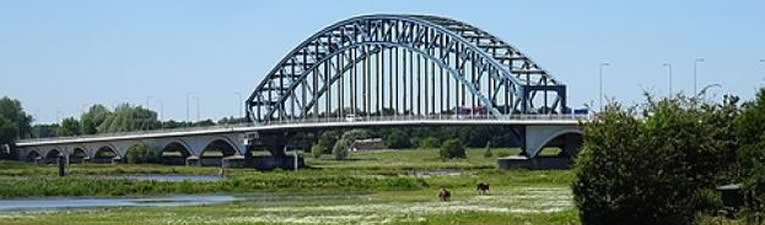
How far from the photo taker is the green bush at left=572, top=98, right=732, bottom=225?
44.2 metres

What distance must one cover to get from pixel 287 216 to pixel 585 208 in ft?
51.9

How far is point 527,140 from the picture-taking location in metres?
145

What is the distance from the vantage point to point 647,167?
145ft

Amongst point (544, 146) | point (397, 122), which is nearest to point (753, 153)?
point (544, 146)

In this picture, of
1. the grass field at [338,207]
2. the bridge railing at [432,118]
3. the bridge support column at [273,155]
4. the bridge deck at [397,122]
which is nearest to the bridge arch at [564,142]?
the bridge deck at [397,122]

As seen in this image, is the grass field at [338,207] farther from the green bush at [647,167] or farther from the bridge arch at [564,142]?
the bridge arch at [564,142]

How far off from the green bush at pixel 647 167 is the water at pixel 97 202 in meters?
32.9

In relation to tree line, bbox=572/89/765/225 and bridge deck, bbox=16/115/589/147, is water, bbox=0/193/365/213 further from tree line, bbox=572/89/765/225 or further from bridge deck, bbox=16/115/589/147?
bridge deck, bbox=16/115/589/147

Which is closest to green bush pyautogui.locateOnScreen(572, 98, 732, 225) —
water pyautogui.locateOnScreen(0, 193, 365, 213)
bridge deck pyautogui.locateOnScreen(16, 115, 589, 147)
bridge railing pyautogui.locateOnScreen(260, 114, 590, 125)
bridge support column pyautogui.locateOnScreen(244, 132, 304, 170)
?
water pyautogui.locateOnScreen(0, 193, 365, 213)

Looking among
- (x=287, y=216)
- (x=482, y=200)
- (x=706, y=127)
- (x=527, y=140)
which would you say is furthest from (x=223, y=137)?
(x=706, y=127)

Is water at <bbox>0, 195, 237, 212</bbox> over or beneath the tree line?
beneath

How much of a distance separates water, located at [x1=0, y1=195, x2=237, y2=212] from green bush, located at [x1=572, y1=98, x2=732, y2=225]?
32.9m

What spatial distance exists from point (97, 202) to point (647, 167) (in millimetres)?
44202

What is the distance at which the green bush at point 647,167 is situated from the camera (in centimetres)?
4416
